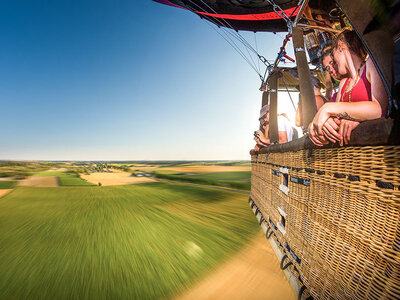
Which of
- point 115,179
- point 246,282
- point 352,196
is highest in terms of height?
point 352,196

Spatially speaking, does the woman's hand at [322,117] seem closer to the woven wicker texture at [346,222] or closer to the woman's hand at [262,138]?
the woven wicker texture at [346,222]

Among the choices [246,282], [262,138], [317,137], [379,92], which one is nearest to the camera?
[379,92]

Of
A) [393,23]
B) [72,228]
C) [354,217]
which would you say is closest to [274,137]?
[354,217]

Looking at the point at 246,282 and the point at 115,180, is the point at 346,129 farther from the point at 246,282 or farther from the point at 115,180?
the point at 115,180

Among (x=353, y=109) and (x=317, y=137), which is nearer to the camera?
(x=353, y=109)

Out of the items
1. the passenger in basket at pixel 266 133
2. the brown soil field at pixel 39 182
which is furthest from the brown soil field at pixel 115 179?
the passenger in basket at pixel 266 133

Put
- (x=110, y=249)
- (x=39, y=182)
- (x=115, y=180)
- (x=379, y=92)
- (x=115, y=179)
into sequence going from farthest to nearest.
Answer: (x=115, y=179)
(x=115, y=180)
(x=39, y=182)
(x=110, y=249)
(x=379, y=92)

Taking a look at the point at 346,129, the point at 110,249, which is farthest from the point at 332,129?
the point at 110,249
